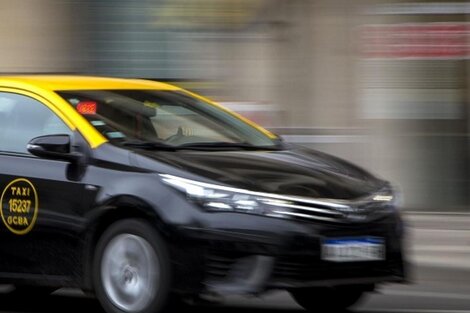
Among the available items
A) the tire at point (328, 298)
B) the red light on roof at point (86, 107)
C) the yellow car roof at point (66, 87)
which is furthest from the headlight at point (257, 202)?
the tire at point (328, 298)

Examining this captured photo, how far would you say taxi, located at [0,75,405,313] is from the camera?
264 inches

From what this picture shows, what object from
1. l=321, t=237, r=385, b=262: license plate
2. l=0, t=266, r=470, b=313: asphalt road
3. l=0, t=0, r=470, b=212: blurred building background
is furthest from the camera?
l=0, t=0, r=470, b=212: blurred building background

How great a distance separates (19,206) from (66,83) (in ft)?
3.03

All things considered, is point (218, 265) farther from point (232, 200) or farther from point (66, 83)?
point (66, 83)

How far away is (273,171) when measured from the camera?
7.12 meters

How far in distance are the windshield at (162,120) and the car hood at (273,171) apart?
27 cm

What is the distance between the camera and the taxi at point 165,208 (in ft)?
22.0

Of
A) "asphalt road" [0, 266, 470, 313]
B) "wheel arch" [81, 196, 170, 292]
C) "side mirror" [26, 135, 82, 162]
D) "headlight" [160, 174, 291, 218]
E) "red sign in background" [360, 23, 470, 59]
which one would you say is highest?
"red sign in background" [360, 23, 470, 59]

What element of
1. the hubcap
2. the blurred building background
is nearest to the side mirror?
the hubcap

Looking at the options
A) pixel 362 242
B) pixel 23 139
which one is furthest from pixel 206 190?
pixel 23 139

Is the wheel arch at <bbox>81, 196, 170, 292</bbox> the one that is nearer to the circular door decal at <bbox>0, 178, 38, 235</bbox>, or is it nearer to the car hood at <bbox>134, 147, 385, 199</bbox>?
the car hood at <bbox>134, 147, 385, 199</bbox>

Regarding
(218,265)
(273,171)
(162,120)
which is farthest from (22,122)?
(218,265)

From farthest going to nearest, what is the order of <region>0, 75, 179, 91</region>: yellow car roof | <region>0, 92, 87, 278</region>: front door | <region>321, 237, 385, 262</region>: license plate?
<region>0, 75, 179, 91</region>: yellow car roof, <region>0, 92, 87, 278</region>: front door, <region>321, 237, 385, 262</region>: license plate

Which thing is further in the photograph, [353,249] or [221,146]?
[221,146]
